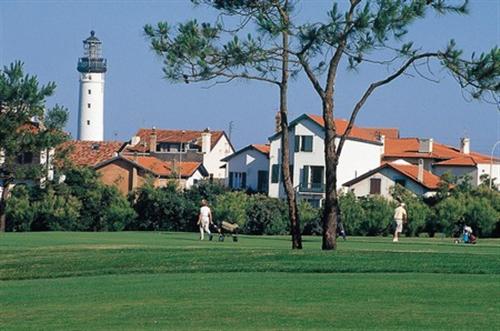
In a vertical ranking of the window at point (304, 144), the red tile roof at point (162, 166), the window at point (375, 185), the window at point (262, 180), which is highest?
the window at point (304, 144)

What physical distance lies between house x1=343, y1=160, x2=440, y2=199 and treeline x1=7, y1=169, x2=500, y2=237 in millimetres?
10266

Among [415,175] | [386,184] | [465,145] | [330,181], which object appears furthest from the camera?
[465,145]

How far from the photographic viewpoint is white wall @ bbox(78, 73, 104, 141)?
155125 millimetres

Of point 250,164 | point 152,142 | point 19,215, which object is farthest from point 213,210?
point 152,142

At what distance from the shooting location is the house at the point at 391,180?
311 ft

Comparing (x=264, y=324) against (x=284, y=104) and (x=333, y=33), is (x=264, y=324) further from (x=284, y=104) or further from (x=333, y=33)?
(x=284, y=104)

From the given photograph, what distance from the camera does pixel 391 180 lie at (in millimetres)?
96750

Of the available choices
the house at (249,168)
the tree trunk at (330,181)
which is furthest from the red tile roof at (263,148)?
the tree trunk at (330,181)

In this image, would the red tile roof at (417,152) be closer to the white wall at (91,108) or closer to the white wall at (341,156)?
the white wall at (341,156)

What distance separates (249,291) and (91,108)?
138496mm

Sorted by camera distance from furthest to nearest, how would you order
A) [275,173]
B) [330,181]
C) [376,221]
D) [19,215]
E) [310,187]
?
[275,173] → [310,187] → [19,215] → [376,221] → [330,181]

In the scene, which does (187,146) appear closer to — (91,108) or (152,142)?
(152,142)

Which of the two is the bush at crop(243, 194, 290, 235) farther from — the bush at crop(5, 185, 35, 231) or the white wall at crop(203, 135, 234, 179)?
the white wall at crop(203, 135, 234, 179)

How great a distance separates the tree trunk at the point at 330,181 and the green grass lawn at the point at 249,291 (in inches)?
130
